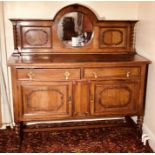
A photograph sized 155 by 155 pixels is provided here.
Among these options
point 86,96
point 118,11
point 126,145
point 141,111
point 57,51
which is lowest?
point 126,145

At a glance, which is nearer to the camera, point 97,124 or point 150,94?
point 150,94

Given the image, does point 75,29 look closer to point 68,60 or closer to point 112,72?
point 68,60

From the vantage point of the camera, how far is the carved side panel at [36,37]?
243 centimetres

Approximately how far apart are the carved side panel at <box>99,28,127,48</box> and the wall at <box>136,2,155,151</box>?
0.20m

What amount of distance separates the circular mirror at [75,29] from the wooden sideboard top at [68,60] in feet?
0.54

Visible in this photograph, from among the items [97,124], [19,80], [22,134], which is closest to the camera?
[19,80]

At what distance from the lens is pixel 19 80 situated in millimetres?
2117

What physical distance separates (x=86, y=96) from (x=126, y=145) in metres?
0.68

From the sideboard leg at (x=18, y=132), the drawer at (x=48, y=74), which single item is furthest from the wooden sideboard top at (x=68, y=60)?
the sideboard leg at (x=18, y=132)

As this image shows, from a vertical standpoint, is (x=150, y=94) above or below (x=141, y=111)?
above

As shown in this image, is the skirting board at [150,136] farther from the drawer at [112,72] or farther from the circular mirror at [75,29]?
the circular mirror at [75,29]

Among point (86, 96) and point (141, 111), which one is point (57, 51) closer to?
point (86, 96)

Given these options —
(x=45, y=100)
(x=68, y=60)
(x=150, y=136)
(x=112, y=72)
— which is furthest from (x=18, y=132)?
(x=150, y=136)

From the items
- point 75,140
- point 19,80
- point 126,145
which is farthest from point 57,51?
point 126,145
